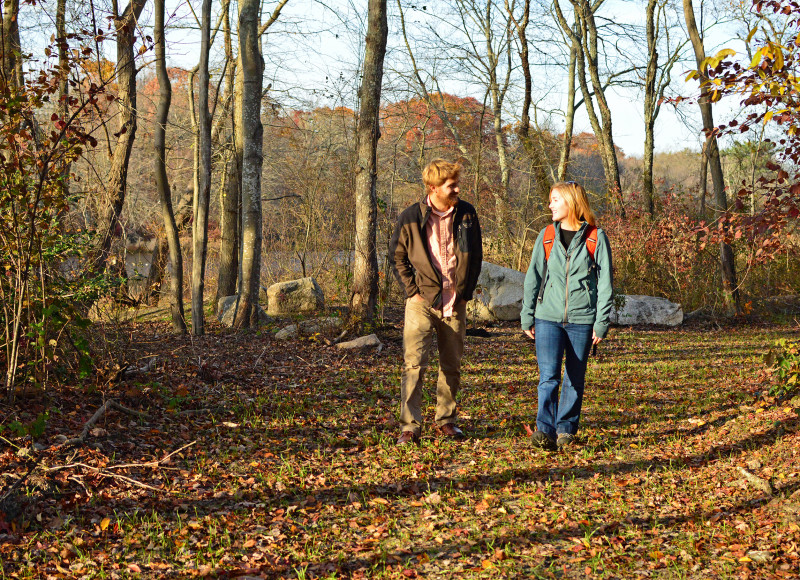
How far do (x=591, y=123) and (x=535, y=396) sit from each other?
14179mm

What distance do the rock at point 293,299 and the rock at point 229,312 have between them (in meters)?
0.89

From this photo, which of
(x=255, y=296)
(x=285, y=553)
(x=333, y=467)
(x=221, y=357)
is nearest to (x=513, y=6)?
(x=255, y=296)

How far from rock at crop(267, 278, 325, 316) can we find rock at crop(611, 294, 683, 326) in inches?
245

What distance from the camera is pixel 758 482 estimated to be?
14.8 feet

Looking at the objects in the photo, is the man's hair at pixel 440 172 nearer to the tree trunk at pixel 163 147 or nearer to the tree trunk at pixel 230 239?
the tree trunk at pixel 163 147

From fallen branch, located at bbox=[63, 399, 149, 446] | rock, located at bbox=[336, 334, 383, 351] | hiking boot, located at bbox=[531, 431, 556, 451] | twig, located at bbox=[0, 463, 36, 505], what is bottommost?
hiking boot, located at bbox=[531, 431, 556, 451]

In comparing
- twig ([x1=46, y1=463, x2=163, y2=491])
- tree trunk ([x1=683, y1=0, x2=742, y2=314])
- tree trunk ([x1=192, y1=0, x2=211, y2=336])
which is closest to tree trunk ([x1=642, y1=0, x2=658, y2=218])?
tree trunk ([x1=683, y1=0, x2=742, y2=314])

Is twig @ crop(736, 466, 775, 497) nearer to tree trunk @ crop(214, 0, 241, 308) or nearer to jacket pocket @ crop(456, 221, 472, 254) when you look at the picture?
jacket pocket @ crop(456, 221, 472, 254)

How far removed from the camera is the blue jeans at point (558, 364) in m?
5.27

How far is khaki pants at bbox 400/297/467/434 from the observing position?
5.46 metres

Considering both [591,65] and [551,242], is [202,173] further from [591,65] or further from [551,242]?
[591,65]

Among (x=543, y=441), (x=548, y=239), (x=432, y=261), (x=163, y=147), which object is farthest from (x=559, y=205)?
(x=163, y=147)

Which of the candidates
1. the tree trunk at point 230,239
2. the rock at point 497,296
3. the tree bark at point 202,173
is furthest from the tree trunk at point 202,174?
the rock at point 497,296

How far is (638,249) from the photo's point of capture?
15.6m
